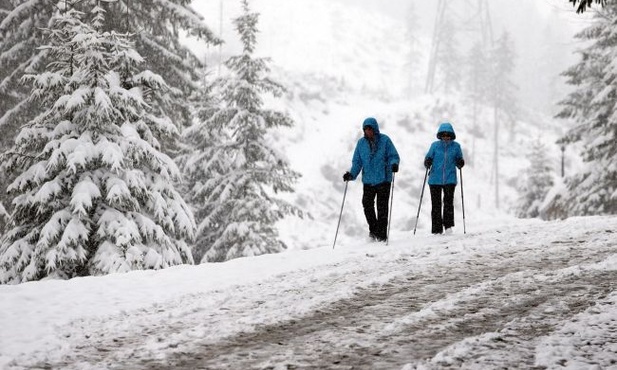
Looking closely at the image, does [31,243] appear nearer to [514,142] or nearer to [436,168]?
[436,168]

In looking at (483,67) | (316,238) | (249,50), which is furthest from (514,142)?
(249,50)

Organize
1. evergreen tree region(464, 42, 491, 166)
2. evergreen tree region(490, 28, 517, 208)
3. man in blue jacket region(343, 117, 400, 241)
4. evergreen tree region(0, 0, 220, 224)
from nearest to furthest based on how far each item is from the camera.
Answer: man in blue jacket region(343, 117, 400, 241) < evergreen tree region(0, 0, 220, 224) < evergreen tree region(464, 42, 491, 166) < evergreen tree region(490, 28, 517, 208)

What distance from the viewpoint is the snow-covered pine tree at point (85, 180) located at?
7855mm

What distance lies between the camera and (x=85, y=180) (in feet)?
26.7

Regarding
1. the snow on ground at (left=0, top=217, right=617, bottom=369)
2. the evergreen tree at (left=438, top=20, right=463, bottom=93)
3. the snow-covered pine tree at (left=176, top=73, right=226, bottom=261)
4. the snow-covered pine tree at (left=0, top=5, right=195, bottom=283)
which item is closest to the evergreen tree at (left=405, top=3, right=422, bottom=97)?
the evergreen tree at (left=438, top=20, right=463, bottom=93)

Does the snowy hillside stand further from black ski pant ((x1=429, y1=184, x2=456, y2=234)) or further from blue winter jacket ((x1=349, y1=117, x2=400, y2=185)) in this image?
blue winter jacket ((x1=349, y1=117, x2=400, y2=185))

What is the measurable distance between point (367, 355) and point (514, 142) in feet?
207

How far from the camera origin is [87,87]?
8.47 meters

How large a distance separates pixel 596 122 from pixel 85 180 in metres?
15.6

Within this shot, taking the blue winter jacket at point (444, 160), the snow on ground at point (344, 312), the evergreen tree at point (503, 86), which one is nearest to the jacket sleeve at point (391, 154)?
the blue winter jacket at point (444, 160)

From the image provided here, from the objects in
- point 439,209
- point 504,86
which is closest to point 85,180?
point 439,209

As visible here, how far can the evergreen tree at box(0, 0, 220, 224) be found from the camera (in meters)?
Result: 12.2

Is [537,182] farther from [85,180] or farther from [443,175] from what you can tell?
[85,180]

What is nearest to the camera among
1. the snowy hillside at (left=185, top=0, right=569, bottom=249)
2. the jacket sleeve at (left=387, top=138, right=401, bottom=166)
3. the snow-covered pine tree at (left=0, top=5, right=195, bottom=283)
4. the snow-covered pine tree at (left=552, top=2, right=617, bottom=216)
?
the snow-covered pine tree at (left=0, top=5, right=195, bottom=283)
